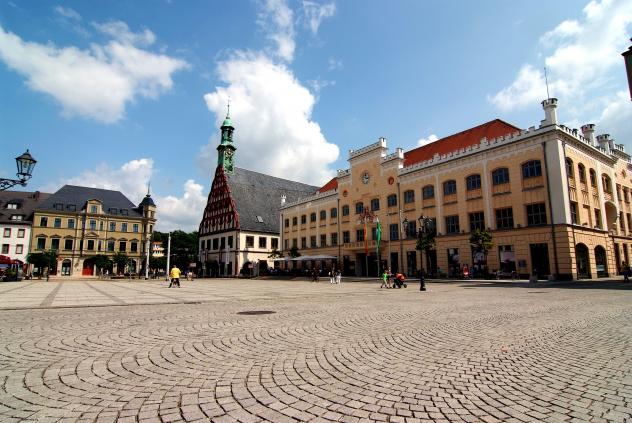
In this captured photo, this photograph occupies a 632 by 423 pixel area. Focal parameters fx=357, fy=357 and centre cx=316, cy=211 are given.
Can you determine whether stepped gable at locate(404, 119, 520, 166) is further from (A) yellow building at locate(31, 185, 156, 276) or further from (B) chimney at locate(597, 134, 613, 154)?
(A) yellow building at locate(31, 185, 156, 276)

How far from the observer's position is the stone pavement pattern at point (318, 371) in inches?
151

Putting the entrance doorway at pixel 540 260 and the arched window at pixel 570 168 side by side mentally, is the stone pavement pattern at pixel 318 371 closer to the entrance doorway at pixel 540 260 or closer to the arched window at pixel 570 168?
the entrance doorway at pixel 540 260

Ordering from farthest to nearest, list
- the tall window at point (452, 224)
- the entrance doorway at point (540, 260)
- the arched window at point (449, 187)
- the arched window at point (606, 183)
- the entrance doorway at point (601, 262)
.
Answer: the arched window at point (449, 187) < the tall window at point (452, 224) < the arched window at point (606, 183) < the entrance doorway at point (601, 262) < the entrance doorway at point (540, 260)

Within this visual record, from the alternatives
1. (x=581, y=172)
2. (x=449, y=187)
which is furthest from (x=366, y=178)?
(x=581, y=172)

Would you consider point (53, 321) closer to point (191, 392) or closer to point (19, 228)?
point (191, 392)

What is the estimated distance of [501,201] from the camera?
35094 millimetres

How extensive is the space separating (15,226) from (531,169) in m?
82.2

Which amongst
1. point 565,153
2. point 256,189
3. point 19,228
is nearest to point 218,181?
point 256,189

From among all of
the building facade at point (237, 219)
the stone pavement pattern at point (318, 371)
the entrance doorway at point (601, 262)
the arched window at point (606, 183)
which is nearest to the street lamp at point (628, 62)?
the stone pavement pattern at point (318, 371)

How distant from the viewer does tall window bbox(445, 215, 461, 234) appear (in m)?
38.9

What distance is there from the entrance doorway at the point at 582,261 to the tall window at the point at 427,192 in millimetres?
14787

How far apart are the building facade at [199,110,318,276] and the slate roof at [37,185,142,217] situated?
17.0m

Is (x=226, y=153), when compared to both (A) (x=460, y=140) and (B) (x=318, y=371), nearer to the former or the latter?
(A) (x=460, y=140)

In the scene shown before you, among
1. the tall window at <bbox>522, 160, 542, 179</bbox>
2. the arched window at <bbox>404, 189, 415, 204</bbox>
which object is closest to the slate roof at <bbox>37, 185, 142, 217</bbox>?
the arched window at <bbox>404, 189, 415, 204</bbox>
